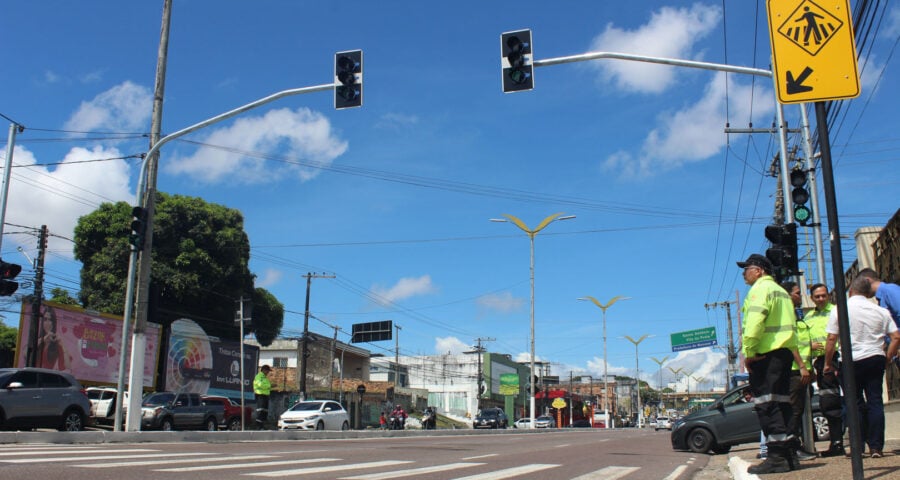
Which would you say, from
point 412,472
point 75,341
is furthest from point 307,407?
point 412,472

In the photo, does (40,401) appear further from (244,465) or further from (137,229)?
(244,465)

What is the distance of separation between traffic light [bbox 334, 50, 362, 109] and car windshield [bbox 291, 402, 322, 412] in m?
15.3

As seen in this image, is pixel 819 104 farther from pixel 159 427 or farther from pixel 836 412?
pixel 159 427

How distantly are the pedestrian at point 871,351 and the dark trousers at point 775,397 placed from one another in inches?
40.1

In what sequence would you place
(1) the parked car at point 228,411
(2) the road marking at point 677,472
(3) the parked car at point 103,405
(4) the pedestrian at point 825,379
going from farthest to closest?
(1) the parked car at point 228,411
(3) the parked car at point 103,405
(2) the road marking at point 677,472
(4) the pedestrian at point 825,379

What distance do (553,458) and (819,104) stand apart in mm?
7679

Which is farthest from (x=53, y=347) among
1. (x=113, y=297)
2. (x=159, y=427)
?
(x=159, y=427)

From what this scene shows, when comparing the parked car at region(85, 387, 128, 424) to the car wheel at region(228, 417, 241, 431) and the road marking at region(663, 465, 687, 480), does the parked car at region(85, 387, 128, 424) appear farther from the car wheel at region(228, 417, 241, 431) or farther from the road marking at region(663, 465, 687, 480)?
the road marking at region(663, 465, 687, 480)

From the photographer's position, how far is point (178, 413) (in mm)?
24125

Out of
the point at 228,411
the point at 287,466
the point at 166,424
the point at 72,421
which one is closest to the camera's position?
the point at 287,466

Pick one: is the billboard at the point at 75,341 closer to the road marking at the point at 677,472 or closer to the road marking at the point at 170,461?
the road marking at the point at 170,461

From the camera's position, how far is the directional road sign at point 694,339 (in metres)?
63.5

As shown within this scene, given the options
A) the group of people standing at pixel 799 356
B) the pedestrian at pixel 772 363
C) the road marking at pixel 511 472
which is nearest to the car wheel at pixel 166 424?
the road marking at pixel 511 472

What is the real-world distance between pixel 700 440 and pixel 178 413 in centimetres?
1737
